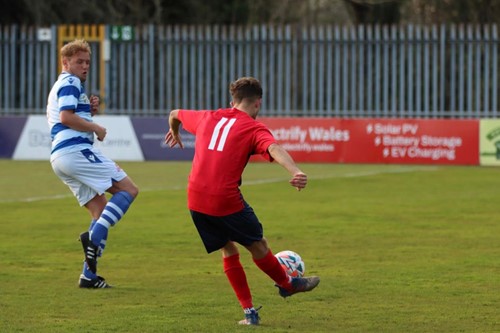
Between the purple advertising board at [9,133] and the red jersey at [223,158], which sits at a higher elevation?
the red jersey at [223,158]

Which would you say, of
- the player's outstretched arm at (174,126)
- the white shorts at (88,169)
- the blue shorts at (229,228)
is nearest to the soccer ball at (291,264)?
the blue shorts at (229,228)

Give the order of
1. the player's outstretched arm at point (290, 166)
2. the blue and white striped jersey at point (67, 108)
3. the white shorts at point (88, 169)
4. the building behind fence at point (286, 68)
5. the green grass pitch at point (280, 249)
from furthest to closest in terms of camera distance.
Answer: the building behind fence at point (286, 68) < the white shorts at point (88, 169) < the blue and white striped jersey at point (67, 108) < the green grass pitch at point (280, 249) < the player's outstretched arm at point (290, 166)

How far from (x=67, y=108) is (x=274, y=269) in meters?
2.43

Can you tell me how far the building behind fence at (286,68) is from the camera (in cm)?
2923

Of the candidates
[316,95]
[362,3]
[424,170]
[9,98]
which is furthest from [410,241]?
[362,3]

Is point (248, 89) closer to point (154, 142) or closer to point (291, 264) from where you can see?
point (291, 264)

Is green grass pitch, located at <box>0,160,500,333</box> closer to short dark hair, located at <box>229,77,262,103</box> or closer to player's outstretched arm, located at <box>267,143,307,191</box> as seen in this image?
player's outstretched arm, located at <box>267,143,307,191</box>

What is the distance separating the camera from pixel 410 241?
13531 mm

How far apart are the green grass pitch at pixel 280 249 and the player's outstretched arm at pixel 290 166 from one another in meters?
1.11

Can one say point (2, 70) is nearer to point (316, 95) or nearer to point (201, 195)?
point (316, 95)

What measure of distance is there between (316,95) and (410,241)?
17788 millimetres

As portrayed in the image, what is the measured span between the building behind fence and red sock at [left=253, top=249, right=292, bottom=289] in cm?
2050

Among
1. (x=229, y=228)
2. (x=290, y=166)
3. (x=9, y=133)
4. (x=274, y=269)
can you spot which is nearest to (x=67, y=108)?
(x=229, y=228)

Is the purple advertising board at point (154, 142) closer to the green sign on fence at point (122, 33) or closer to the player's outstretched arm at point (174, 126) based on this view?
the green sign on fence at point (122, 33)
